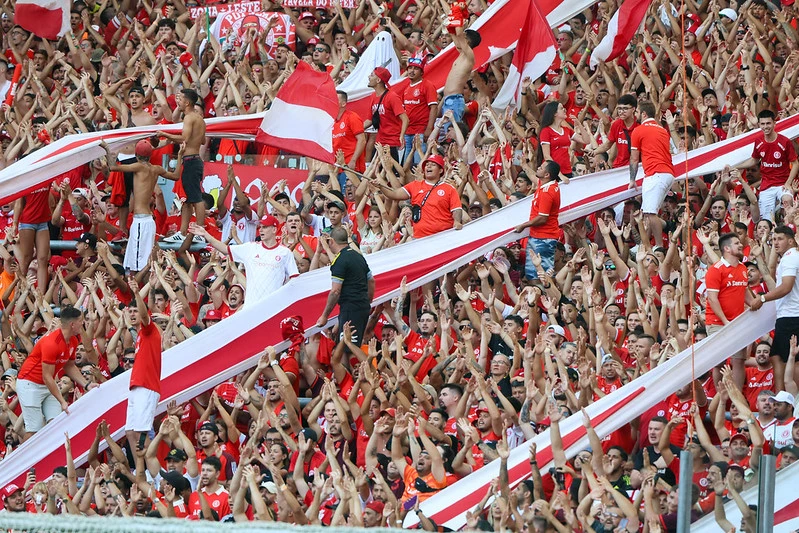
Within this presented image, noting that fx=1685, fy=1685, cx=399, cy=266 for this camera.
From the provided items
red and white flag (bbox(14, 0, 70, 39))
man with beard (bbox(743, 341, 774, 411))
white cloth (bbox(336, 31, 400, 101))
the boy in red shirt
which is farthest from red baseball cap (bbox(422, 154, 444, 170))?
red and white flag (bbox(14, 0, 70, 39))

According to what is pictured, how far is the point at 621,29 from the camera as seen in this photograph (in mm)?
16406

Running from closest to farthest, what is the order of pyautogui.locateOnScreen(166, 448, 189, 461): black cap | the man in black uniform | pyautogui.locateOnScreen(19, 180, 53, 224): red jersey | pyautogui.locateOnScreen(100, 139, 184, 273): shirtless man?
pyautogui.locateOnScreen(166, 448, 189, 461): black cap
the man in black uniform
pyautogui.locateOnScreen(100, 139, 184, 273): shirtless man
pyautogui.locateOnScreen(19, 180, 53, 224): red jersey

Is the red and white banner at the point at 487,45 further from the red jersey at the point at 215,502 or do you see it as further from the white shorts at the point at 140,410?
the red jersey at the point at 215,502

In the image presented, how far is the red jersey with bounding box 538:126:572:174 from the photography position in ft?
51.2

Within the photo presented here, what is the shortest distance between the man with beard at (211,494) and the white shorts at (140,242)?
3.66m

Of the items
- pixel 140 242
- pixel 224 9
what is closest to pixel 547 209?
pixel 140 242

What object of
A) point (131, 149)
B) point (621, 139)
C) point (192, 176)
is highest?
point (131, 149)

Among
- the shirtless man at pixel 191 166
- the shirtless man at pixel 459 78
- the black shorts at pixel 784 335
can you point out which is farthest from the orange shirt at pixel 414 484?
the shirtless man at pixel 459 78

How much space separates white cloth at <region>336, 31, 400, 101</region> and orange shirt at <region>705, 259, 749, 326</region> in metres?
5.82

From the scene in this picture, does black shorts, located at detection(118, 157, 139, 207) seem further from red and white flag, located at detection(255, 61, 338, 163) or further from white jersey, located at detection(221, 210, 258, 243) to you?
red and white flag, located at detection(255, 61, 338, 163)

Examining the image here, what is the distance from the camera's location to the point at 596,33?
17.6 m

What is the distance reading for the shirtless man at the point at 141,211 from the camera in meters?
15.2

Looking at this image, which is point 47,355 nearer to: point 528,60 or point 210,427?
point 210,427

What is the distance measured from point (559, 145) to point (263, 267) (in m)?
3.24
